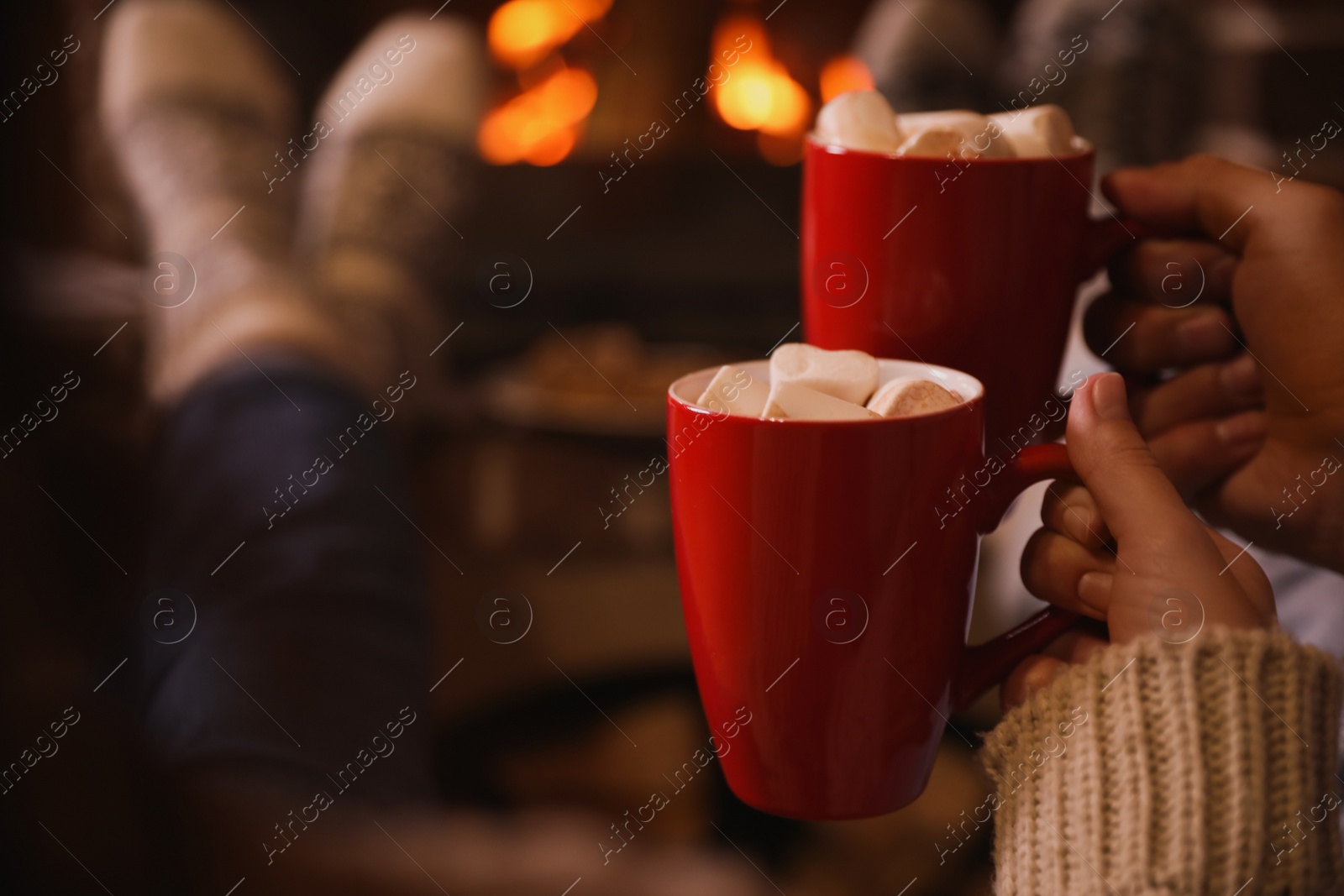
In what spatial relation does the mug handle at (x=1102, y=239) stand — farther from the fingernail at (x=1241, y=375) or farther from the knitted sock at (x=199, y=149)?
the knitted sock at (x=199, y=149)

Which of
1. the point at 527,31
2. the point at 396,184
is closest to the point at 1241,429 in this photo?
the point at 396,184

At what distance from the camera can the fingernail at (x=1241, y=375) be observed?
1.81 ft

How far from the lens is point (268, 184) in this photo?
5.06 ft

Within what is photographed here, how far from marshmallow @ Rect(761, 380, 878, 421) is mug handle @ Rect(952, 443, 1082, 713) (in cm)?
7

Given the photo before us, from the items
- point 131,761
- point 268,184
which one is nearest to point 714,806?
point 131,761

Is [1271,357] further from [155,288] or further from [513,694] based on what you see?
[155,288]

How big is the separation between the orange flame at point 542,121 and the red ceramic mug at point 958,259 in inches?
63.7

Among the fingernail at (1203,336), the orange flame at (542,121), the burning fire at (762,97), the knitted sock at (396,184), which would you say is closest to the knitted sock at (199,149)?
the knitted sock at (396,184)

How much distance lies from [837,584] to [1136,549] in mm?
107

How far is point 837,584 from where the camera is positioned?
0.37 metres

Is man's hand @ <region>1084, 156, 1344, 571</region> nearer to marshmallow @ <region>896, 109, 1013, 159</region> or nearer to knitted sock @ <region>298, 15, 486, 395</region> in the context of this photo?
marshmallow @ <region>896, 109, 1013, 159</region>

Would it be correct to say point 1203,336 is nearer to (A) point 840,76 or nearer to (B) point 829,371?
(B) point 829,371

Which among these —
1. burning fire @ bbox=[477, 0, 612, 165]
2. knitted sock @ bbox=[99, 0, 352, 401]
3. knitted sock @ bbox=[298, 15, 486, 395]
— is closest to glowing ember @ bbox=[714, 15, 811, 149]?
burning fire @ bbox=[477, 0, 612, 165]

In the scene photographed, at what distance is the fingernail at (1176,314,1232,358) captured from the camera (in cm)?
53
